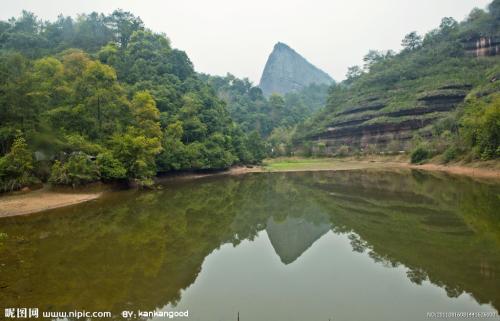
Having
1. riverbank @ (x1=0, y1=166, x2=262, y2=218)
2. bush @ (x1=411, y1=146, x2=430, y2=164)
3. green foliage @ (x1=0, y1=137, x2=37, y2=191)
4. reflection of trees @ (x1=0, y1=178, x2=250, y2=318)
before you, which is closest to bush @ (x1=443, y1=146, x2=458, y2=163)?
bush @ (x1=411, y1=146, x2=430, y2=164)

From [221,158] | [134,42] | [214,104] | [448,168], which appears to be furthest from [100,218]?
[134,42]

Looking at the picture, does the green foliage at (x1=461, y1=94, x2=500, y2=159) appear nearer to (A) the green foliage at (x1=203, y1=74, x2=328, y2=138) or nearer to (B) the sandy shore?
(B) the sandy shore

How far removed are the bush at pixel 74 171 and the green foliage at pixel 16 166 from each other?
189 centimetres

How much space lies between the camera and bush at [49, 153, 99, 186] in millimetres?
27594

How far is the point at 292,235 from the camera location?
16.6 meters

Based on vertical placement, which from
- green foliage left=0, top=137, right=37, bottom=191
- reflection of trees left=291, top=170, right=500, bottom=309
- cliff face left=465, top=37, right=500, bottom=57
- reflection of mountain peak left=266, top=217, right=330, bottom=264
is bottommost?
reflection of mountain peak left=266, top=217, right=330, bottom=264

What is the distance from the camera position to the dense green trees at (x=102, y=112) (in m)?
27.8

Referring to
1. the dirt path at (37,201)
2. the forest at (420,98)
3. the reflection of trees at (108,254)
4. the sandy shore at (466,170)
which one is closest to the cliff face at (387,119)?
the forest at (420,98)

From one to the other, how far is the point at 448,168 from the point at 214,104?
119 feet

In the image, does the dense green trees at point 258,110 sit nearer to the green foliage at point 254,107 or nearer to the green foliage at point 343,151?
the green foliage at point 254,107

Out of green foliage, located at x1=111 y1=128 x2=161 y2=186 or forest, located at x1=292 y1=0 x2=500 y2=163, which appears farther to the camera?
forest, located at x1=292 y1=0 x2=500 y2=163

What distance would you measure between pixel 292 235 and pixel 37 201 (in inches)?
703

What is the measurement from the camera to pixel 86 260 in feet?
40.6

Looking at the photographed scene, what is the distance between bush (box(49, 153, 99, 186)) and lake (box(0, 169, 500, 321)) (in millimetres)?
5115
